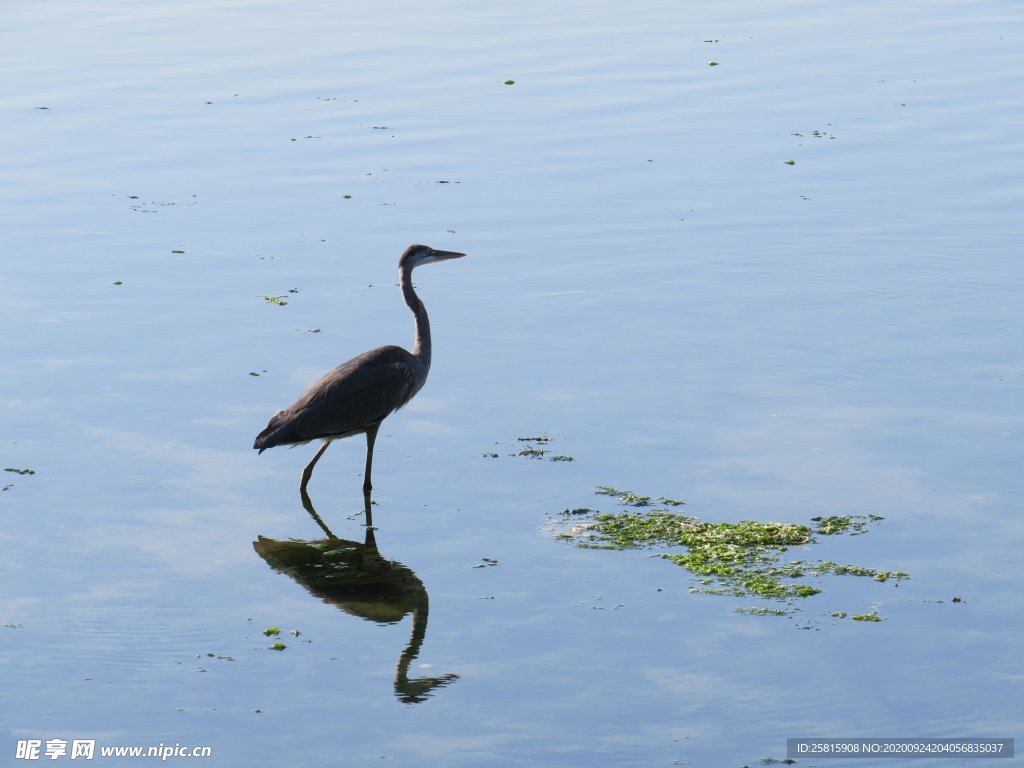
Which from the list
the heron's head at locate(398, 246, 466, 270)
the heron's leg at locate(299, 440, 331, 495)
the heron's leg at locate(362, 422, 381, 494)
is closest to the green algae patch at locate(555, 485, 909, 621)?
the heron's leg at locate(362, 422, 381, 494)

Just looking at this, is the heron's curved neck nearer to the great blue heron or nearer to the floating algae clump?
the great blue heron

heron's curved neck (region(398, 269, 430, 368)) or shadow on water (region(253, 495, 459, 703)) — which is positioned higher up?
heron's curved neck (region(398, 269, 430, 368))

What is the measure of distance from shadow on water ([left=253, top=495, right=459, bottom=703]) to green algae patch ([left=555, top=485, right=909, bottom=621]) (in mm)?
1291

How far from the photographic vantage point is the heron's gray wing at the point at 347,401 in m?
12.5

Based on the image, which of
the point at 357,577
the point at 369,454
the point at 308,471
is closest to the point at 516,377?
the point at 369,454

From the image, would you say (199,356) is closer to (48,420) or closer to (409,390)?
(48,420)

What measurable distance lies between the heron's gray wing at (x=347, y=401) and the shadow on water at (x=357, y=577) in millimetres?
762

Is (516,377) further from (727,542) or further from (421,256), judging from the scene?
(727,542)

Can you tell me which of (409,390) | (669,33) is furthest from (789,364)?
(669,33)

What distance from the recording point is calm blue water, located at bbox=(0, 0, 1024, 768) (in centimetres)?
962

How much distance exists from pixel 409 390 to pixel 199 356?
3.07 meters

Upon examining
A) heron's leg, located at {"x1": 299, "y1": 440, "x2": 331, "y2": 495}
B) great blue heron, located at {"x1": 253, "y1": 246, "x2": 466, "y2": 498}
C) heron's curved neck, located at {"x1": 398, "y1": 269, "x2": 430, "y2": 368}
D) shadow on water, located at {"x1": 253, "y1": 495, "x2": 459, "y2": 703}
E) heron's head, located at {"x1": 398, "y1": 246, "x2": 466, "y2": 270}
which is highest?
heron's head, located at {"x1": 398, "y1": 246, "x2": 466, "y2": 270}

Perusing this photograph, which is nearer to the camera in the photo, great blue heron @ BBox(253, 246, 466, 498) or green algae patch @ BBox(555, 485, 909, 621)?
green algae patch @ BBox(555, 485, 909, 621)

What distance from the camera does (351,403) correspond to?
12.7 meters
